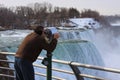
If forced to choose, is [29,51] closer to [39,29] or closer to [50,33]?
[39,29]

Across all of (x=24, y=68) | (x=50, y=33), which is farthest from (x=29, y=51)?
(x=50, y=33)

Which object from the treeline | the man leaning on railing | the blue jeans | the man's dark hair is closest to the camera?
the man leaning on railing

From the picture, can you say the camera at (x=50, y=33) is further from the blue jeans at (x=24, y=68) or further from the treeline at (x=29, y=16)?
→ the treeline at (x=29, y=16)

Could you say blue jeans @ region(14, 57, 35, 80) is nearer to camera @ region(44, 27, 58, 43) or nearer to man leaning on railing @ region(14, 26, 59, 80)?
man leaning on railing @ region(14, 26, 59, 80)

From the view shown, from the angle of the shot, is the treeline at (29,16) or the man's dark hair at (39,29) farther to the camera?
the treeline at (29,16)

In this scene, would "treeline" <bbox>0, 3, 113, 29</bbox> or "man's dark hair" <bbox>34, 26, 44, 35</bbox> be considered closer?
"man's dark hair" <bbox>34, 26, 44, 35</bbox>

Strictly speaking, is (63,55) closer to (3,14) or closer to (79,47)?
(79,47)

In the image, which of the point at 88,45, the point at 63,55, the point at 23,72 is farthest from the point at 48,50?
the point at 88,45

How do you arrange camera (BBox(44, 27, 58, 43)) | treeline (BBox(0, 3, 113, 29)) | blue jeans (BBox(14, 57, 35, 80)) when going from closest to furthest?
camera (BBox(44, 27, 58, 43)) < blue jeans (BBox(14, 57, 35, 80)) < treeline (BBox(0, 3, 113, 29))

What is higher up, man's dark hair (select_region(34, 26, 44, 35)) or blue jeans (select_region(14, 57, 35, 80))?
man's dark hair (select_region(34, 26, 44, 35))

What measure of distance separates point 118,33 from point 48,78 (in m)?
76.1

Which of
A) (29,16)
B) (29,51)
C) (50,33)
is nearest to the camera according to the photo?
(50,33)

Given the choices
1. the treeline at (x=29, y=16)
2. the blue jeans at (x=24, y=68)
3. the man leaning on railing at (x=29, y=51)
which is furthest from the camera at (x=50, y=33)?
the treeline at (x=29, y=16)

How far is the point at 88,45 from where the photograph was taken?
1109 inches
